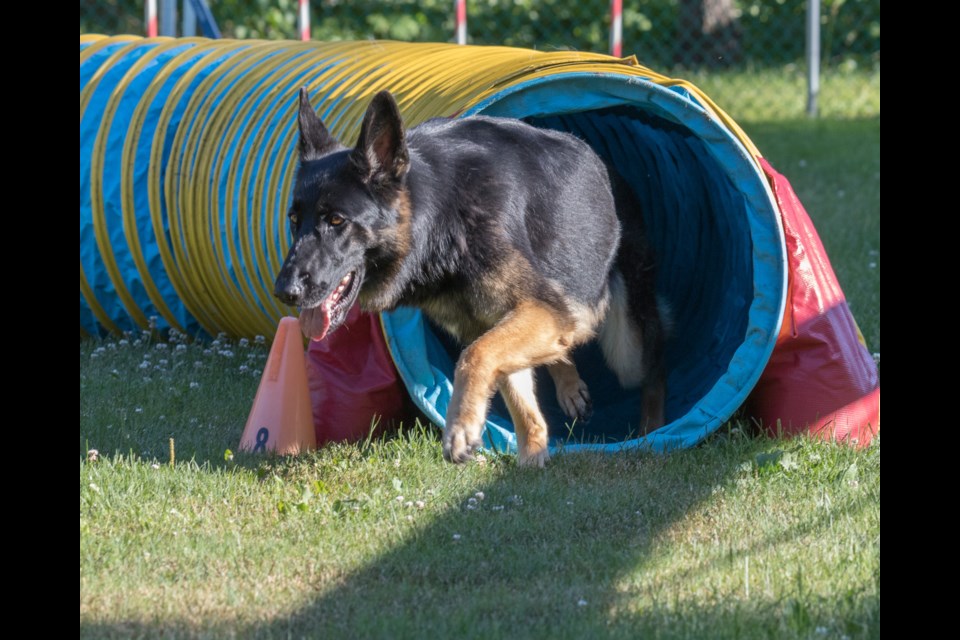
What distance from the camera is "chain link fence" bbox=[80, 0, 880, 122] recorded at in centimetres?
1612

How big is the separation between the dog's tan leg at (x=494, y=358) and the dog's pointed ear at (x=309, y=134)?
37.0 inches

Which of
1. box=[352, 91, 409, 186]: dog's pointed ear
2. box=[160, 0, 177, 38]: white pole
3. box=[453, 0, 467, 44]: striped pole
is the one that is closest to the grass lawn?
box=[352, 91, 409, 186]: dog's pointed ear

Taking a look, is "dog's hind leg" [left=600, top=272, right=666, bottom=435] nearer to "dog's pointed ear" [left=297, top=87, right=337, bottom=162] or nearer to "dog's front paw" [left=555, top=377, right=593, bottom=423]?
"dog's front paw" [left=555, top=377, right=593, bottom=423]

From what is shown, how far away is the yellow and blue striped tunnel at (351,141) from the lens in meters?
5.07

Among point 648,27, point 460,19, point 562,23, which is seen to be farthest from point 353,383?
point 562,23

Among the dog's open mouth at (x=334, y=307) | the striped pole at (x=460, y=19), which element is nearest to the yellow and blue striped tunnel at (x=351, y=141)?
the dog's open mouth at (x=334, y=307)

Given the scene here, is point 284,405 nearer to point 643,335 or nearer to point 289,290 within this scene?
point 289,290

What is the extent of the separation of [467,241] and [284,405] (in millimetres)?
1097

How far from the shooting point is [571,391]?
18.8 ft

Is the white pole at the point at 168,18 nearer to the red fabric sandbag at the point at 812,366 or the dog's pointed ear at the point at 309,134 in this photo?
the dog's pointed ear at the point at 309,134

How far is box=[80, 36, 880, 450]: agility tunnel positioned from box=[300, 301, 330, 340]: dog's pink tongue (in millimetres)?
609

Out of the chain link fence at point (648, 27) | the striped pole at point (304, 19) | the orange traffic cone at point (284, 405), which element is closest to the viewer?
the orange traffic cone at point (284, 405)
